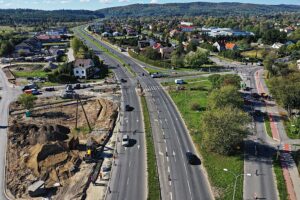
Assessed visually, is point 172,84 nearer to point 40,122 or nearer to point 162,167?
point 40,122

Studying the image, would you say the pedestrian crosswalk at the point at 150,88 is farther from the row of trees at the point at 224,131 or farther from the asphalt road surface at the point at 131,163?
the row of trees at the point at 224,131

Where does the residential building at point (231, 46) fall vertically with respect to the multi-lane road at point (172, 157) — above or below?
above

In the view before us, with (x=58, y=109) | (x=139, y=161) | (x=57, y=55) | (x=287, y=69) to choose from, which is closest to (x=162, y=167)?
(x=139, y=161)

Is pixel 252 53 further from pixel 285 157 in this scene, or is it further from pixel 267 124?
pixel 285 157

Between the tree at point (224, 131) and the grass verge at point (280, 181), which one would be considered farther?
the tree at point (224, 131)

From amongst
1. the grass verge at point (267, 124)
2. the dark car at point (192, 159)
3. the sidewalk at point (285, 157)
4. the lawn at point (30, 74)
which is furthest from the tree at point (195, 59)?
the dark car at point (192, 159)

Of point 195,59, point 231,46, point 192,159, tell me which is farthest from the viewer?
point 231,46

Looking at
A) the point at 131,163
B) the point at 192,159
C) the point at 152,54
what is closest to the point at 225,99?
the point at 192,159
